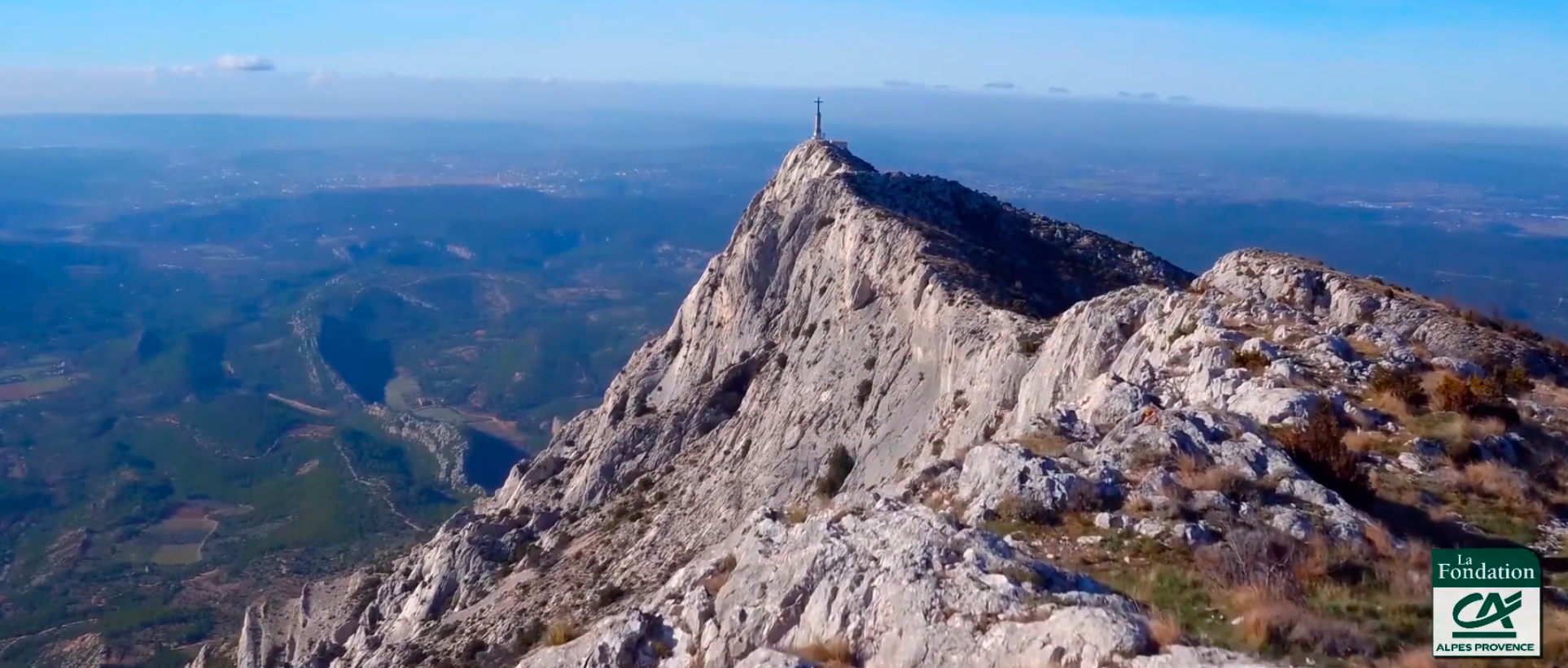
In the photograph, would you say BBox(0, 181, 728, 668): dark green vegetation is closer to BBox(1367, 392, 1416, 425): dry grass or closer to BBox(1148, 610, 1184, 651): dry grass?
BBox(1367, 392, 1416, 425): dry grass

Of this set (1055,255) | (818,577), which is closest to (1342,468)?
(818,577)

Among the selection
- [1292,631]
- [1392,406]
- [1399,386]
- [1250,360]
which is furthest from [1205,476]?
[1399,386]

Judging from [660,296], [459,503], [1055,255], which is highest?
[1055,255]

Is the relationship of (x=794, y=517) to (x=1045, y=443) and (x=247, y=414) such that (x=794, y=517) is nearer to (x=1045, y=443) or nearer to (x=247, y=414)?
(x=1045, y=443)

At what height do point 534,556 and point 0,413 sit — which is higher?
point 534,556

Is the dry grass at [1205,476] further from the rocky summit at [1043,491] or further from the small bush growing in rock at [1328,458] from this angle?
the small bush growing in rock at [1328,458]

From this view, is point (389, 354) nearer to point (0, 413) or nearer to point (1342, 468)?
point (0, 413)
